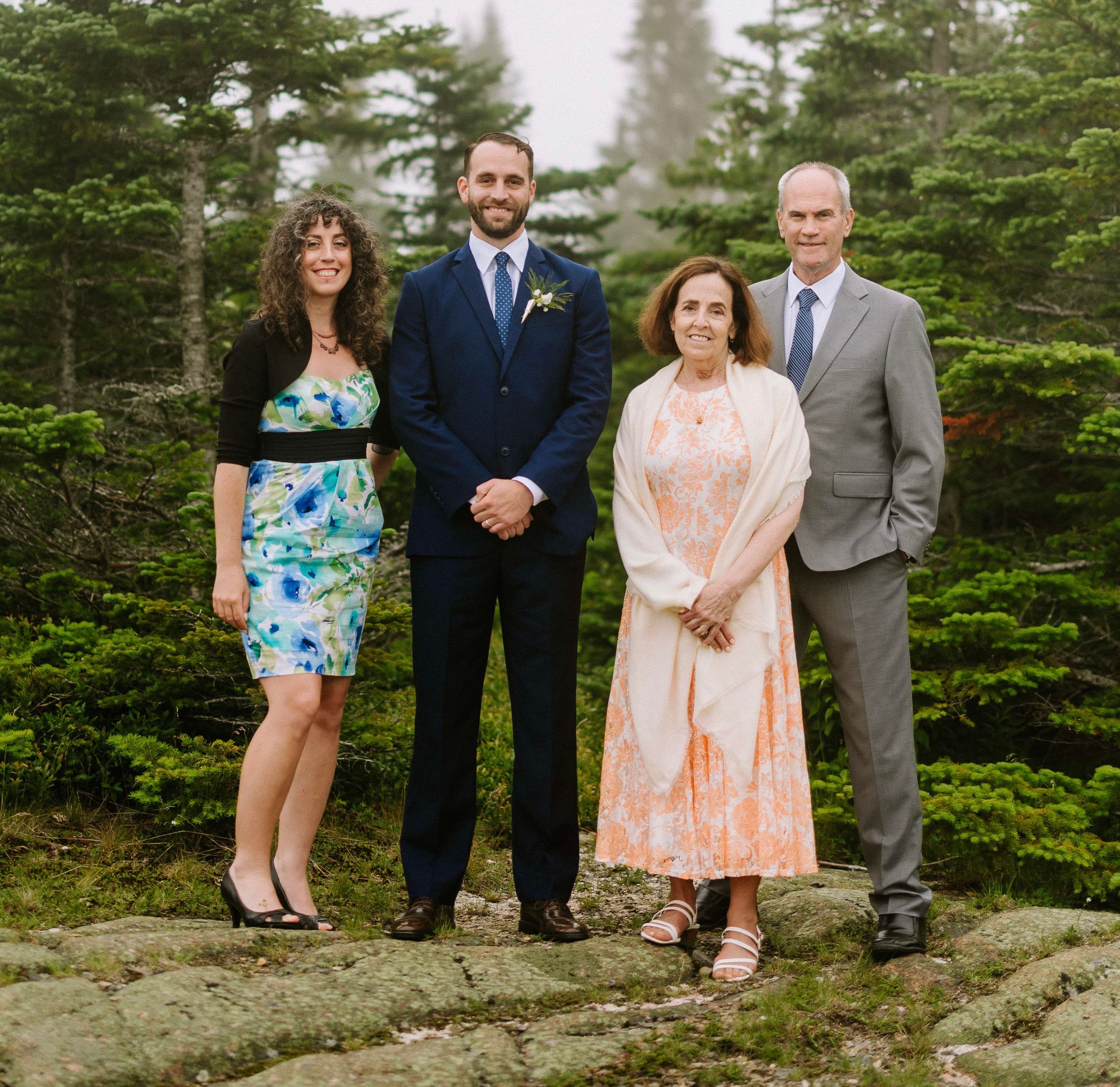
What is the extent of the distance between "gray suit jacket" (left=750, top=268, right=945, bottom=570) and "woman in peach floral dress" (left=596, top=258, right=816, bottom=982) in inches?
6.9

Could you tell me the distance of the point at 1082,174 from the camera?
6215 mm

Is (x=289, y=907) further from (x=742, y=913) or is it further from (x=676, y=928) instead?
(x=742, y=913)

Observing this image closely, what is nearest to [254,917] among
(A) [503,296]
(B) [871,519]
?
(A) [503,296]

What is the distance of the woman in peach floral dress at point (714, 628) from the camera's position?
140 inches

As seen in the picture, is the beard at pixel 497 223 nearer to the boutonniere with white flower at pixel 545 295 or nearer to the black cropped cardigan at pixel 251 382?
the boutonniere with white flower at pixel 545 295

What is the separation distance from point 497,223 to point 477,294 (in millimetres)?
245

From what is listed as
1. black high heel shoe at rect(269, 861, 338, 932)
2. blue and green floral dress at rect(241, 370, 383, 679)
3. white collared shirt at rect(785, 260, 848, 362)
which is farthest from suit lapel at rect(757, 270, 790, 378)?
black high heel shoe at rect(269, 861, 338, 932)

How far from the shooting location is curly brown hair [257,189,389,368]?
146 inches

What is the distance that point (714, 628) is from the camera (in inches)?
141

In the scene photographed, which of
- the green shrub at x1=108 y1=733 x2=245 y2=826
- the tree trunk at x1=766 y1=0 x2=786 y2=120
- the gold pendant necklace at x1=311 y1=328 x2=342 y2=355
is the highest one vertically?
the tree trunk at x1=766 y1=0 x2=786 y2=120

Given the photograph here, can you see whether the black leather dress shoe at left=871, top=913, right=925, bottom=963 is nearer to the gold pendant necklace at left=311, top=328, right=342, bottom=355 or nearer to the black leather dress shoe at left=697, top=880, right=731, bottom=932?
the black leather dress shoe at left=697, top=880, right=731, bottom=932

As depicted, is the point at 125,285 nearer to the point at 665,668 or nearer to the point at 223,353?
the point at 223,353

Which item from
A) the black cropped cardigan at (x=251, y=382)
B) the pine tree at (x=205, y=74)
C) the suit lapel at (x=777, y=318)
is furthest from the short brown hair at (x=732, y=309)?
the pine tree at (x=205, y=74)

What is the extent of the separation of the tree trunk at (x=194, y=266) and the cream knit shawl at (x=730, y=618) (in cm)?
398
